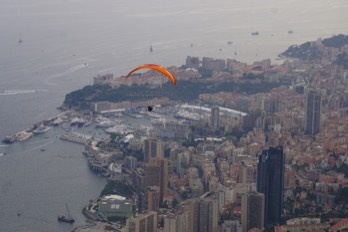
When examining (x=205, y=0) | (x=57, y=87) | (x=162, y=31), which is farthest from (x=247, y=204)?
(x=205, y=0)

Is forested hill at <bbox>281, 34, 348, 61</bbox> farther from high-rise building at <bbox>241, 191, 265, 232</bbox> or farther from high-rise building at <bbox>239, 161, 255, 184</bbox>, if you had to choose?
high-rise building at <bbox>241, 191, 265, 232</bbox>

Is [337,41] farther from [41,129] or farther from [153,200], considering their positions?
[153,200]

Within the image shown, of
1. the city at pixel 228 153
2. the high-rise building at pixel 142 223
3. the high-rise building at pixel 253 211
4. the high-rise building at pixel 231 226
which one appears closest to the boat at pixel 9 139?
the city at pixel 228 153

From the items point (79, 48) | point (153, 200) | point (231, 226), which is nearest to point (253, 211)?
point (231, 226)

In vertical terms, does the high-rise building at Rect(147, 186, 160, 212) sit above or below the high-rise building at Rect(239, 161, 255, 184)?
below

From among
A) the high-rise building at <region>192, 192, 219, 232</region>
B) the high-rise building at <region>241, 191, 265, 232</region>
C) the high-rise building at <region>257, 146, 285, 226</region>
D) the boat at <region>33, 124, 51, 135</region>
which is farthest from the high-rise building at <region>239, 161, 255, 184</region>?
the boat at <region>33, 124, 51, 135</region>

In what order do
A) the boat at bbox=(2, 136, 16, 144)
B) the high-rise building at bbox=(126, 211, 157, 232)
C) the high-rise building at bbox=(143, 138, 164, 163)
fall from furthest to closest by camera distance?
the boat at bbox=(2, 136, 16, 144), the high-rise building at bbox=(143, 138, 164, 163), the high-rise building at bbox=(126, 211, 157, 232)

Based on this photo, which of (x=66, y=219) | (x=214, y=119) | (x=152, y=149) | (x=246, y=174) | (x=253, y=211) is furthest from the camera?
(x=214, y=119)
